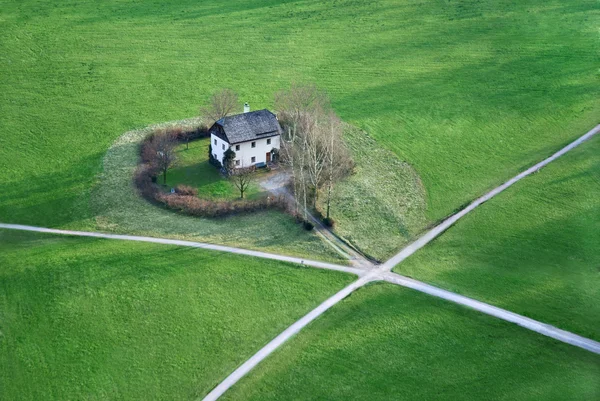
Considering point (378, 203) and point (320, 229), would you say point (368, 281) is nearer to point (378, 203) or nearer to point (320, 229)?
point (320, 229)

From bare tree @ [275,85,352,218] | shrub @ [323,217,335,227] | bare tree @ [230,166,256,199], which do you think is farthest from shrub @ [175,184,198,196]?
shrub @ [323,217,335,227]

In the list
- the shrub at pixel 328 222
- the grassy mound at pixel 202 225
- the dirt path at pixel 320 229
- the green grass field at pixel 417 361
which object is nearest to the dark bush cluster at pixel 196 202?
the grassy mound at pixel 202 225

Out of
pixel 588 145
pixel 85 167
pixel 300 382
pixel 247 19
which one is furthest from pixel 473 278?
pixel 247 19

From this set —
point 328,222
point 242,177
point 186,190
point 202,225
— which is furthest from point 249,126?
point 328,222

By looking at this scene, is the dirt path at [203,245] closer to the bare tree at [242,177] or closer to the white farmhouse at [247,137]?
the bare tree at [242,177]

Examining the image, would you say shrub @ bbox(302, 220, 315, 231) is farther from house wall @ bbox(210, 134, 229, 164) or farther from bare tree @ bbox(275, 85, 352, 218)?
house wall @ bbox(210, 134, 229, 164)

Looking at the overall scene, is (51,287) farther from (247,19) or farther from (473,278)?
(247,19)
